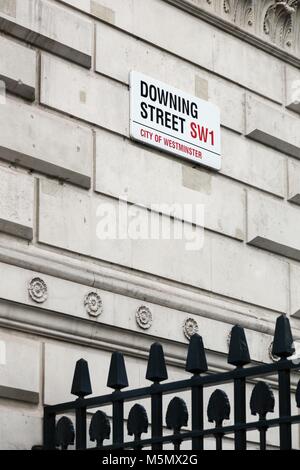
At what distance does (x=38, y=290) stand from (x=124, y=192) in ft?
4.57

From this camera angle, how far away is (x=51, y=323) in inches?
412

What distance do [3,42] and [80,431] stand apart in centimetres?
305

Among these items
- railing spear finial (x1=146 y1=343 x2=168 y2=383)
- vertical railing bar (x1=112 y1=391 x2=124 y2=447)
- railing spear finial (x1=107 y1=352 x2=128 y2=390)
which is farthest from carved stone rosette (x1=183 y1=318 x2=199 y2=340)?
railing spear finial (x1=146 y1=343 x2=168 y2=383)

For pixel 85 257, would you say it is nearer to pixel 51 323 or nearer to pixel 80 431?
pixel 51 323

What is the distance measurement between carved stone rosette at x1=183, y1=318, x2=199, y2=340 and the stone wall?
5 cm

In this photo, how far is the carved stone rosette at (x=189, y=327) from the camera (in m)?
11.5

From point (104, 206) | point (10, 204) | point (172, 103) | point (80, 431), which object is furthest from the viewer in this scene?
point (172, 103)

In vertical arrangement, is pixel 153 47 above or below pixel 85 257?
above

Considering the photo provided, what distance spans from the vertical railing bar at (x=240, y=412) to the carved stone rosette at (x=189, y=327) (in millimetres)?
2901

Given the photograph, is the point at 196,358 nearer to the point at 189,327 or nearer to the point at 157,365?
the point at 157,365
